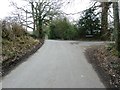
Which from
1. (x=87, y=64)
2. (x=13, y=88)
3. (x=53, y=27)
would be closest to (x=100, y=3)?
(x=87, y=64)

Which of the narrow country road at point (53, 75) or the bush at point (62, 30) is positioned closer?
the narrow country road at point (53, 75)

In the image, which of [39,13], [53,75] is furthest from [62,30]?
[53,75]

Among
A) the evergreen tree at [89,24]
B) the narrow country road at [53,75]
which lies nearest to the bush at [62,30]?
the evergreen tree at [89,24]

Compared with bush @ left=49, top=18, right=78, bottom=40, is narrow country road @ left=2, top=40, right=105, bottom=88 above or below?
below

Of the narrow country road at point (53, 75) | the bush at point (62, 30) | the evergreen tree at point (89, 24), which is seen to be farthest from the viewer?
the bush at point (62, 30)

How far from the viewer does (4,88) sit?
985cm

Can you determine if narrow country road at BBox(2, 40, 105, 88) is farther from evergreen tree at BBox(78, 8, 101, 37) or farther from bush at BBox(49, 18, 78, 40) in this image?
bush at BBox(49, 18, 78, 40)

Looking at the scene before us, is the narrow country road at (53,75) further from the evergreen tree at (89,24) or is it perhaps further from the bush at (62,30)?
the bush at (62,30)

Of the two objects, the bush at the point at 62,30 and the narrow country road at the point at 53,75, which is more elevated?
the bush at the point at 62,30

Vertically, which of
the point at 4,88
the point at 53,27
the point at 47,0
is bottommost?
the point at 4,88

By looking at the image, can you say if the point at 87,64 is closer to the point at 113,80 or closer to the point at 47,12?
the point at 113,80

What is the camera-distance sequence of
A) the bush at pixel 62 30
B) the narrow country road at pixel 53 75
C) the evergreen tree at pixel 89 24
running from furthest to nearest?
the bush at pixel 62 30, the evergreen tree at pixel 89 24, the narrow country road at pixel 53 75

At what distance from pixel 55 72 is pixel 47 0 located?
25.8 meters

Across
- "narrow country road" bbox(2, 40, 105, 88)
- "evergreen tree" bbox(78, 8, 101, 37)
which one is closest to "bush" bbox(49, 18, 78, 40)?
"evergreen tree" bbox(78, 8, 101, 37)
